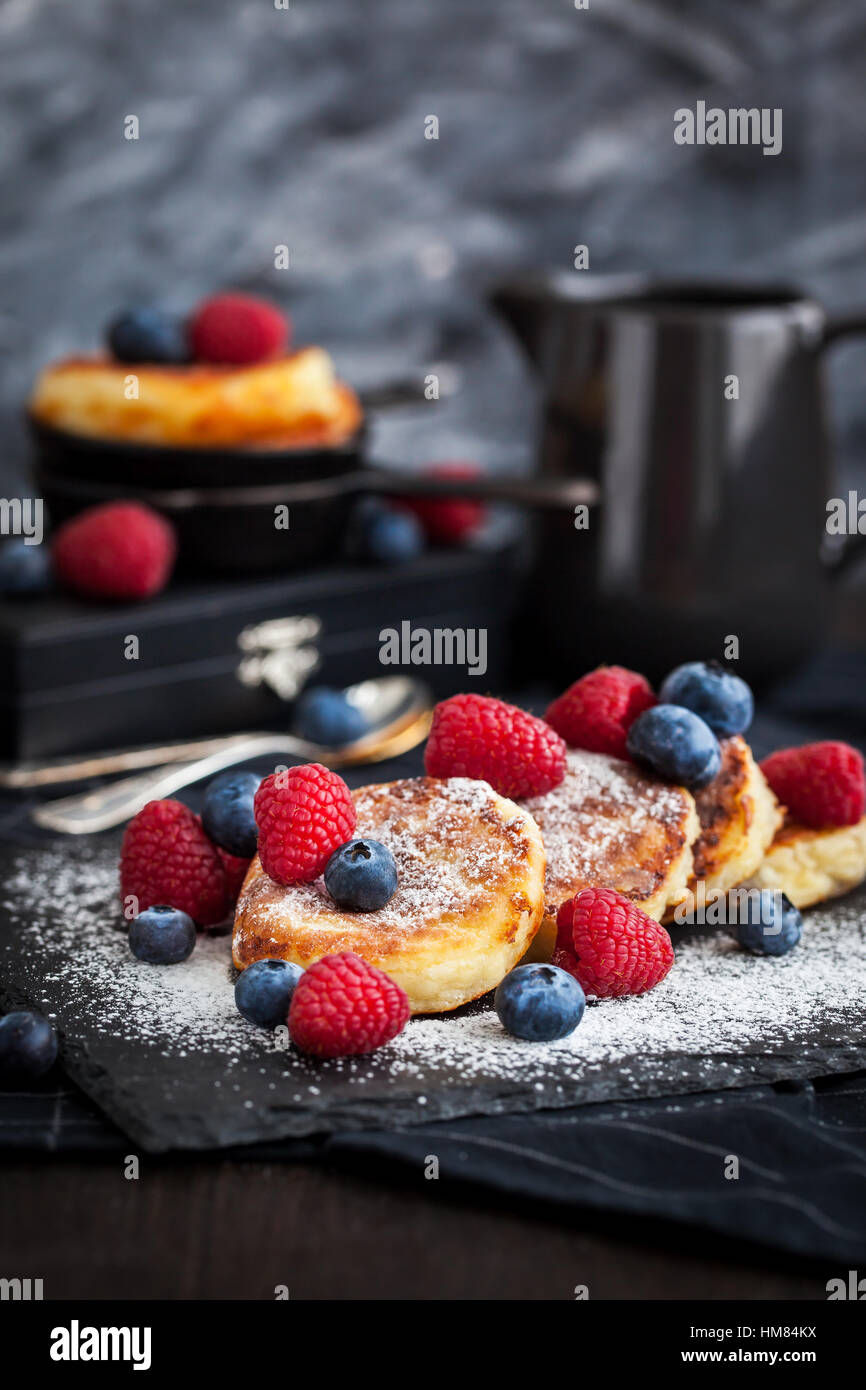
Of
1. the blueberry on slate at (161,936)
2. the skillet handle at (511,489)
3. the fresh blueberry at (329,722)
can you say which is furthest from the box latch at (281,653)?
the blueberry on slate at (161,936)

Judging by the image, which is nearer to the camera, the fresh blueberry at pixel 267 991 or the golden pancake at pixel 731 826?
the fresh blueberry at pixel 267 991

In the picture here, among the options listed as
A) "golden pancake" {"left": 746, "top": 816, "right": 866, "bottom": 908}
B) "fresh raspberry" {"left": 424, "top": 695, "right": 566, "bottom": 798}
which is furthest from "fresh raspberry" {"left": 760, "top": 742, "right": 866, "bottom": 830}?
"fresh raspberry" {"left": 424, "top": 695, "right": 566, "bottom": 798}

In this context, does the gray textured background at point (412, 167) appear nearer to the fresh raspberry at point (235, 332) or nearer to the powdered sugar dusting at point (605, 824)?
the fresh raspberry at point (235, 332)

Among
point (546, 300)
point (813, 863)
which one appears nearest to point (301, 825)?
point (813, 863)

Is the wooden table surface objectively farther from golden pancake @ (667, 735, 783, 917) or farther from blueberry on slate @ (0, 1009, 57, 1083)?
golden pancake @ (667, 735, 783, 917)

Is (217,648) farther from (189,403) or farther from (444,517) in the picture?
(444,517)

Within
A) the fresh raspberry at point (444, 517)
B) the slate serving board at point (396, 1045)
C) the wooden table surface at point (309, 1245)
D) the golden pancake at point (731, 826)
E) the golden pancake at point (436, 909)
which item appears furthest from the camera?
the fresh raspberry at point (444, 517)

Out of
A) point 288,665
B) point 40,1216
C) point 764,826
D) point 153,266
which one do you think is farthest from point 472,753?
point 153,266
